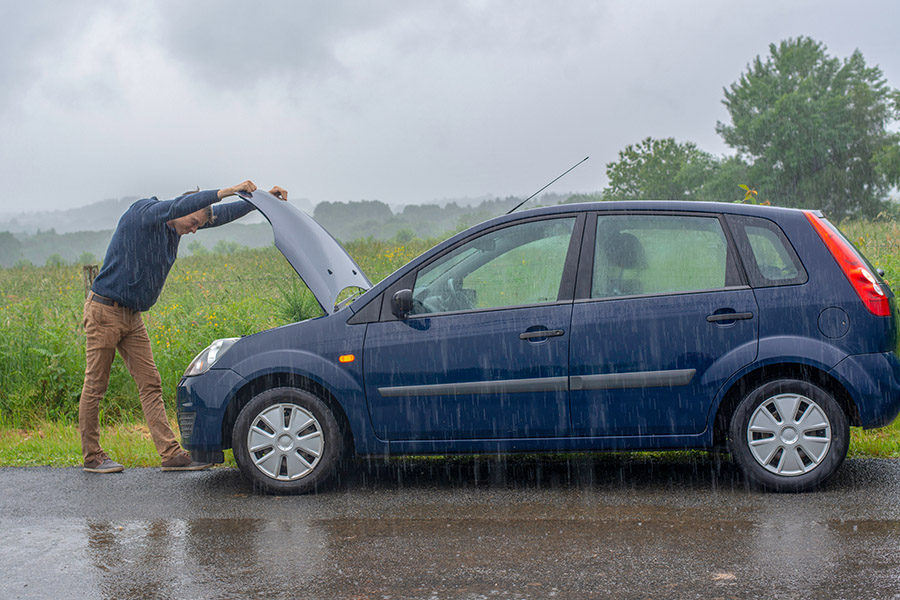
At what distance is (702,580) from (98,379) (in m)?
4.63

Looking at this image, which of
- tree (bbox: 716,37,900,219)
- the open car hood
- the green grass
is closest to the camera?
the open car hood

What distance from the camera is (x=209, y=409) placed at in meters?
5.48

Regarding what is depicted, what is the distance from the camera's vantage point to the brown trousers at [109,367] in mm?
6312

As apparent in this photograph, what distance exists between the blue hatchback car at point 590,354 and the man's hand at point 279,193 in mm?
1312

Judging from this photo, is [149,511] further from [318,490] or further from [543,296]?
[543,296]

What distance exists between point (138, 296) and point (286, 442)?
1780mm

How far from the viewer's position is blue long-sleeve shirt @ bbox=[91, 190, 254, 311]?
614cm

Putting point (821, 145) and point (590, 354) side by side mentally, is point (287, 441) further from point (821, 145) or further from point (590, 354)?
point (821, 145)

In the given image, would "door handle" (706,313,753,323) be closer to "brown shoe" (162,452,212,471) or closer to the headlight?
the headlight

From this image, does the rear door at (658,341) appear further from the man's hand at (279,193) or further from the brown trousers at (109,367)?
the brown trousers at (109,367)

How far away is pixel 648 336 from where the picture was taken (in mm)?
4980

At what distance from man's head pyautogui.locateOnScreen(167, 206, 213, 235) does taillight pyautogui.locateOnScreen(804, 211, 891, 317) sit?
4.08m

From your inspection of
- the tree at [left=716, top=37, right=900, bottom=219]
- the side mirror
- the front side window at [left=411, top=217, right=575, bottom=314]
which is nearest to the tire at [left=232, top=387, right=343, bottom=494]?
the side mirror

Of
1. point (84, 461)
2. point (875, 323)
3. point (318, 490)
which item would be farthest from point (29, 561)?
point (875, 323)
